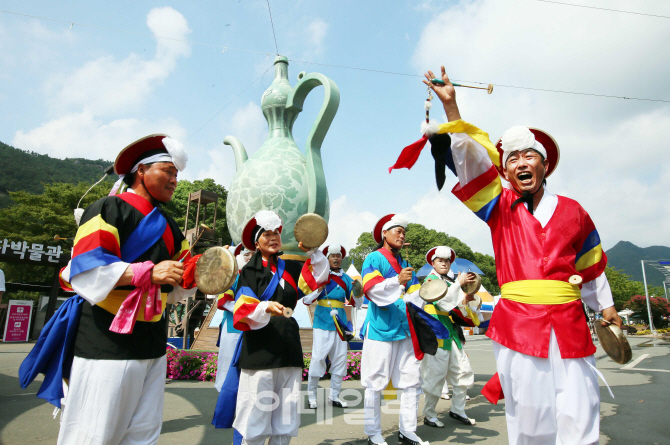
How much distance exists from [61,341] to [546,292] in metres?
2.73

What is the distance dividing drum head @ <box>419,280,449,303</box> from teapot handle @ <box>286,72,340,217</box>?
7.04 meters

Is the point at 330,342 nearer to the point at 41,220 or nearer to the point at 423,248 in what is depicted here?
the point at 41,220

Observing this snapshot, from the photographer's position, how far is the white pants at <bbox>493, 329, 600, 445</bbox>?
211cm

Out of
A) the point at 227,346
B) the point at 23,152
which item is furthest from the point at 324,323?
the point at 23,152

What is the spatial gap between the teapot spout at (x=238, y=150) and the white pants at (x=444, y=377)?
8.24 meters

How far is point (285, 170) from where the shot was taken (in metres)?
11.0

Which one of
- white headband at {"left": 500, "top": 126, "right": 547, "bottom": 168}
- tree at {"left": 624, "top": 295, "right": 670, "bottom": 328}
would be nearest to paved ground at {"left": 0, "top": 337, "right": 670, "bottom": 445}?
white headband at {"left": 500, "top": 126, "right": 547, "bottom": 168}

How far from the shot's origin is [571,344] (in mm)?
2174

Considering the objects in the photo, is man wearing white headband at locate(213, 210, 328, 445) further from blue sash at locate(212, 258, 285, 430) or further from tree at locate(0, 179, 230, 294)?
tree at locate(0, 179, 230, 294)

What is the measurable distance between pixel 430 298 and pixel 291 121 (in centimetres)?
927

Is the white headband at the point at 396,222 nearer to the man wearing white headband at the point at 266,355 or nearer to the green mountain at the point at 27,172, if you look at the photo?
the man wearing white headband at the point at 266,355

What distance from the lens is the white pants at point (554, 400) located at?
2113 millimetres

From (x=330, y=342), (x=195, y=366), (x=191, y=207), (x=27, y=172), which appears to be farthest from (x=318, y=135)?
(x=27, y=172)

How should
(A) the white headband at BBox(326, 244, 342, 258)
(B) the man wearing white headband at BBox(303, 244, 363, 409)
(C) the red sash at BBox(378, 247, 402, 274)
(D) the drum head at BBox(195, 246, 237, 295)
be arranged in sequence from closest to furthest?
(D) the drum head at BBox(195, 246, 237, 295)
(C) the red sash at BBox(378, 247, 402, 274)
(B) the man wearing white headband at BBox(303, 244, 363, 409)
(A) the white headband at BBox(326, 244, 342, 258)
